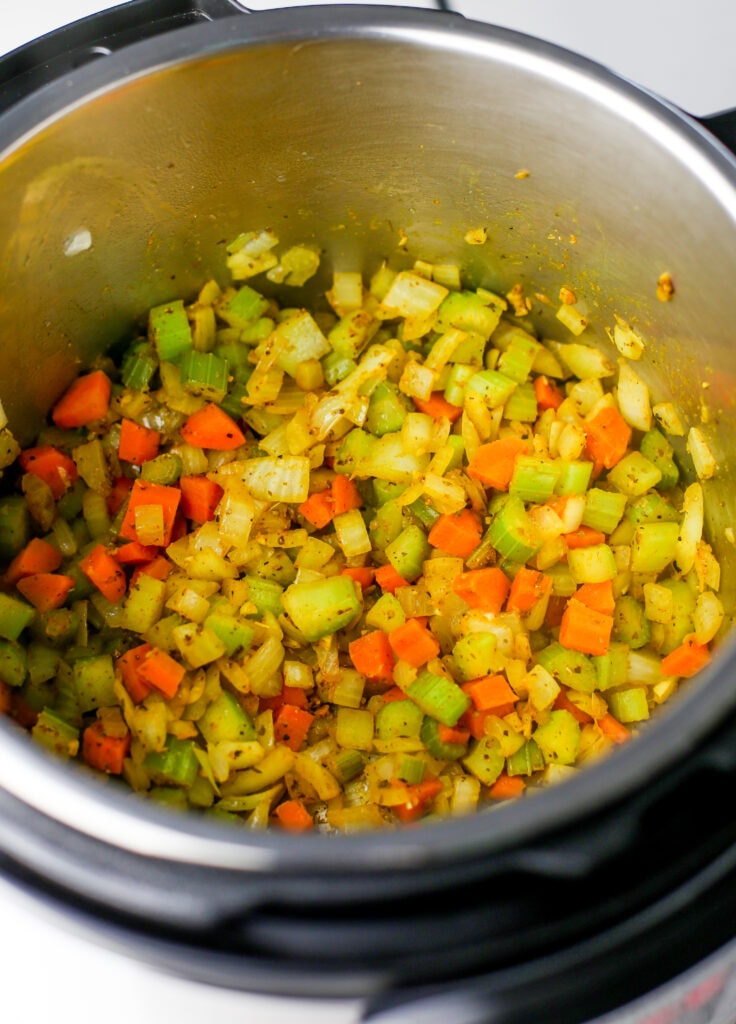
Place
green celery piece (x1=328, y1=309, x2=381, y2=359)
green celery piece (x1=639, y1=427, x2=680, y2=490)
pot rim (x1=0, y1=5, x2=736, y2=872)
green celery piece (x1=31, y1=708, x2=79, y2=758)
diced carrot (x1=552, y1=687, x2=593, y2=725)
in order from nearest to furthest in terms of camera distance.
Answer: pot rim (x1=0, y1=5, x2=736, y2=872)
green celery piece (x1=31, y1=708, x2=79, y2=758)
diced carrot (x1=552, y1=687, x2=593, y2=725)
green celery piece (x1=639, y1=427, x2=680, y2=490)
green celery piece (x1=328, y1=309, x2=381, y2=359)

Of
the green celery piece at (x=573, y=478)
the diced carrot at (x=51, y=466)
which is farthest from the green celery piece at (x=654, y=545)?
the diced carrot at (x=51, y=466)

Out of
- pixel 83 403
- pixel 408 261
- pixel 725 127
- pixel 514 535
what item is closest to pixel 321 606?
pixel 514 535

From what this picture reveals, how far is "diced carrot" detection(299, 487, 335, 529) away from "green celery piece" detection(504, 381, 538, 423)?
318 millimetres

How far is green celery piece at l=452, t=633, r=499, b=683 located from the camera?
1425 millimetres

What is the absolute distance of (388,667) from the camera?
1479 mm

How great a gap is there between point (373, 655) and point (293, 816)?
25 centimetres

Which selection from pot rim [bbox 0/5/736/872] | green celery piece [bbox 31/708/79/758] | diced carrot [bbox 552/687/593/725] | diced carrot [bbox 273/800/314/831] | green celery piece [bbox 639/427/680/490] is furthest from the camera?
green celery piece [bbox 639/427/680/490]

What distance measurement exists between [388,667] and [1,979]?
2.11ft

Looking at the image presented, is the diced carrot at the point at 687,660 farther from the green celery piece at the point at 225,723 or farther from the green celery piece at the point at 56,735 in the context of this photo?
the green celery piece at the point at 56,735

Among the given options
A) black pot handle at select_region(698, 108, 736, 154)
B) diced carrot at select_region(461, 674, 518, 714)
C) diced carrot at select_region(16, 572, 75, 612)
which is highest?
black pot handle at select_region(698, 108, 736, 154)

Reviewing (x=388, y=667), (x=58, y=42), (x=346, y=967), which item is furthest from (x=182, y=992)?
(x=58, y=42)

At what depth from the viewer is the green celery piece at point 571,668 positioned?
1.44m

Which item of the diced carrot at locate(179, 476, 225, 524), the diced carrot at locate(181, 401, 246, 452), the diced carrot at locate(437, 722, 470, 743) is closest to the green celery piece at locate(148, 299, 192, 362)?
the diced carrot at locate(181, 401, 246, 452)

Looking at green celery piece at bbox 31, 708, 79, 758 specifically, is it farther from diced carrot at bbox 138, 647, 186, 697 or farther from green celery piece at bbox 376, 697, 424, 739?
green celery piece at bbox 376, 697, 424, 739
